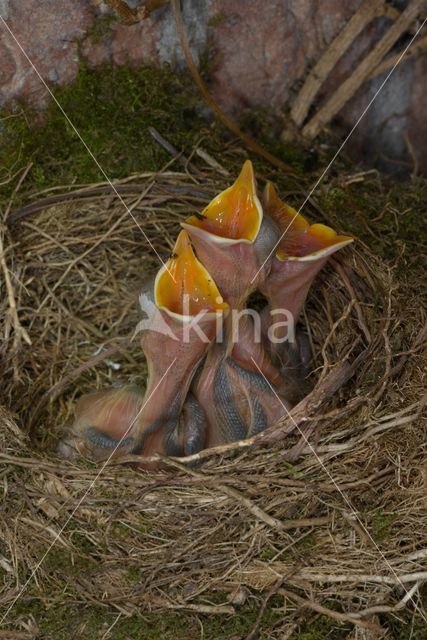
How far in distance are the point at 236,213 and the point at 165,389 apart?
1.25ft

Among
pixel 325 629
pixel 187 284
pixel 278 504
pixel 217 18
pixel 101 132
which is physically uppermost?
pixel 217 18

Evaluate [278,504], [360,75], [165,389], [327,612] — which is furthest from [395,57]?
[327,612]

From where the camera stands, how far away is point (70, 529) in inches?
63.9

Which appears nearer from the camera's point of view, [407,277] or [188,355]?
[188,355]

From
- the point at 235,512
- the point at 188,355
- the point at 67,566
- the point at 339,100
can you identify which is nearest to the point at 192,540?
the point at 235,512

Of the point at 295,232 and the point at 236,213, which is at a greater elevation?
the point at 236,213

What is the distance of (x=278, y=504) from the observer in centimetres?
159

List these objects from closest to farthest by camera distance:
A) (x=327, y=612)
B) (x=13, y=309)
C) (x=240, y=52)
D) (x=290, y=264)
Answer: (x=327, y=612), (x=290, y=264), (x=13, y=309), (x=240, y=52)

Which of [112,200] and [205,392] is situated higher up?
[112,200]

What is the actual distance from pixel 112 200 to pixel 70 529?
745mm

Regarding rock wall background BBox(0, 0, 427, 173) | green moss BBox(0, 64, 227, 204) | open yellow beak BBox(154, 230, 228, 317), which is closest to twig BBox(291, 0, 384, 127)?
rock wall background BBox(0, 0, 427, 173)

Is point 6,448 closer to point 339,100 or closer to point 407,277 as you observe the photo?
point 407,277

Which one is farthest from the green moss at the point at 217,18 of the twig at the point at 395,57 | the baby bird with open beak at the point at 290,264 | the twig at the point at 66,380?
the twig at the point at 66,380

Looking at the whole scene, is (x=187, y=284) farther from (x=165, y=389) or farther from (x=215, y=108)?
(x=215, y=108)
